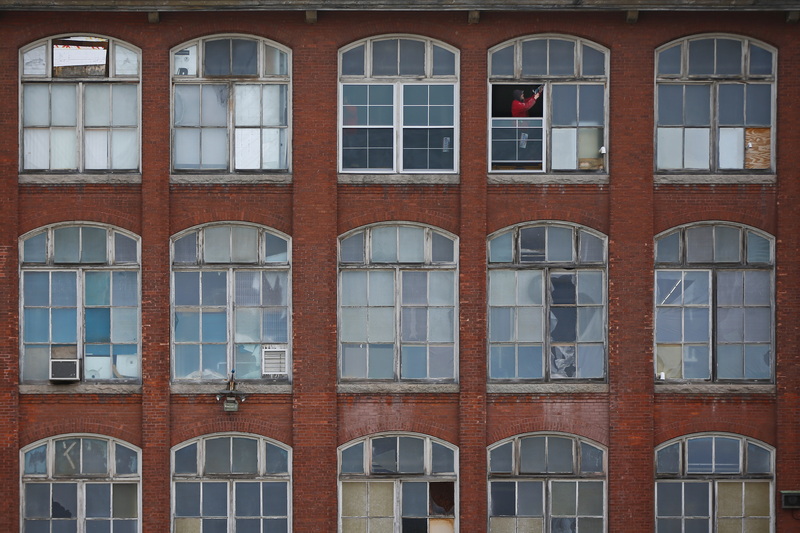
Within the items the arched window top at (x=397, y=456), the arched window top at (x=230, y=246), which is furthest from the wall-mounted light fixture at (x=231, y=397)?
the arched window top at (x=230, y=246)

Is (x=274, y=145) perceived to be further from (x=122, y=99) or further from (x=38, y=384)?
(x=38, y=384)

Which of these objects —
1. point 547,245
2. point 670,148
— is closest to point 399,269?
point 547,245

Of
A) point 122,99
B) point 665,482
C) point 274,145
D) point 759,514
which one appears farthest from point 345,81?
point 759,514

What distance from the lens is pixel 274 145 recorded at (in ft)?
49.1

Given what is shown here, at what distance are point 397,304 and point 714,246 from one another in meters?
5.47

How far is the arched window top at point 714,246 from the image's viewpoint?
14875mm

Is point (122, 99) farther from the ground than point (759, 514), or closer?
farther from the ground

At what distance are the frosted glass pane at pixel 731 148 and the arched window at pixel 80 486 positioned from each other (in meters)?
11.2

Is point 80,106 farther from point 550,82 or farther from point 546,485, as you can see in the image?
point 546,485

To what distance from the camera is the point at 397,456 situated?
1488 cm

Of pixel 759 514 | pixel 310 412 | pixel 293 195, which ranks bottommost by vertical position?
pixel 759 514

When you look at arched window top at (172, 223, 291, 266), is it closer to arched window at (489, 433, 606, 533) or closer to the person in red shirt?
the person in red shirt

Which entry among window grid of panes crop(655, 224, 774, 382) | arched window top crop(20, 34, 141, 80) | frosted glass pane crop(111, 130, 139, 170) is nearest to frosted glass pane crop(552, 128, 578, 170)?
window grid of panes crop(655, 224, 774, 382)

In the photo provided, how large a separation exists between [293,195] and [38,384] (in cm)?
533
